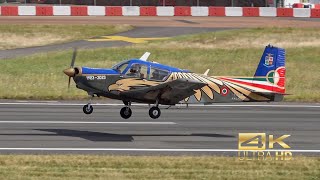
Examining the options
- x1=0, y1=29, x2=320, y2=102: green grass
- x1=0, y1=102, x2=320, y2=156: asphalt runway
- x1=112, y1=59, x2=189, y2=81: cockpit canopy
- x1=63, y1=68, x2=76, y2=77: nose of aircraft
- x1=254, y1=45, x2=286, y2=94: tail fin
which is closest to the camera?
x1=0, y1=102, x2=320, y2=156: asphalt runway

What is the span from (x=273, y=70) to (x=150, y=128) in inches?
200

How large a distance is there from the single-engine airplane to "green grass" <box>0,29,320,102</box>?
10.7m

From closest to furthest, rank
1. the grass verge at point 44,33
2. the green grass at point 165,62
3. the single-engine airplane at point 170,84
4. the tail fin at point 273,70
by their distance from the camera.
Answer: the single-engine airplane at point 170,84 < the tail fin at point 273,70 < the green grass at point 165,62 < the grass verge at point 44,33

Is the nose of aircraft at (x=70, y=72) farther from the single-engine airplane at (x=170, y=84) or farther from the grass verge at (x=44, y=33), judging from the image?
the grass verge at (x=44, y=33)

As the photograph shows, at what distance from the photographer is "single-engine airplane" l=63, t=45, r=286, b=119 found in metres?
27.6

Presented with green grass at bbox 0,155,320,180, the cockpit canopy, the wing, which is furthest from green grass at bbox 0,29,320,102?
green grass at bbox 0,155,320,180

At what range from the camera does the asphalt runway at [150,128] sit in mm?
25422

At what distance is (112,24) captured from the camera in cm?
5938

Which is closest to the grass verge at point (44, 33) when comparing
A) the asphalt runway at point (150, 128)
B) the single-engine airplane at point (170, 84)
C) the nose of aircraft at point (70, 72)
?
the asphalt runway at point (150, 128)

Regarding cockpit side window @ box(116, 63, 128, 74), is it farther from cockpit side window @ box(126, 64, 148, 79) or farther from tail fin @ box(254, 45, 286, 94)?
tail fin @ box(254, 45, 286, 94)

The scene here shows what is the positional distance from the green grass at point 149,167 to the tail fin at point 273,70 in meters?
5.63

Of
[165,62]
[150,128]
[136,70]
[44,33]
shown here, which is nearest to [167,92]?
[136,70]

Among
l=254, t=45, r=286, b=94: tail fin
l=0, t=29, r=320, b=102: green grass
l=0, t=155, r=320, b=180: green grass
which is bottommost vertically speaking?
l=0, t=155, r=320, b=180: green grass

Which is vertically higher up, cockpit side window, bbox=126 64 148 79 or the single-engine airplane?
cockpit side window, bbox=126 64 148 79
